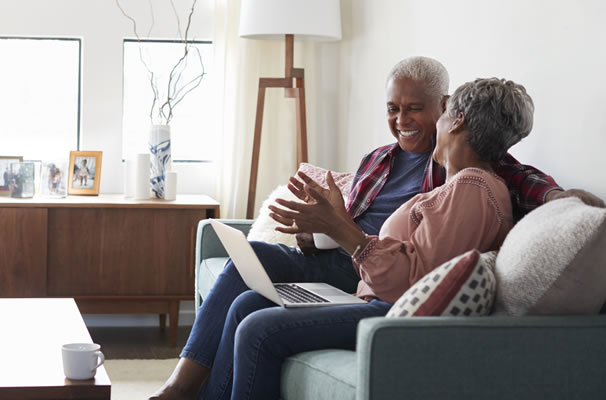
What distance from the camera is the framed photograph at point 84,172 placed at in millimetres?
3809

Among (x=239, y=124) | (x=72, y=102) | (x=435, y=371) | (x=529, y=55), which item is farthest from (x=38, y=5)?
(x=435, y=371)

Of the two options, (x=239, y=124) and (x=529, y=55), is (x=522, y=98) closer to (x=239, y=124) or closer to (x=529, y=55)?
(x=529, y=55)

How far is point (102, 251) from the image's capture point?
138 inches

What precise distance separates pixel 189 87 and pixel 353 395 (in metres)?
2.83

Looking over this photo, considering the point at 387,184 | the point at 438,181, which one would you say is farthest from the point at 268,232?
the point at 438,181

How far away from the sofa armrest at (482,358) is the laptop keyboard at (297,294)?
60 centimetres

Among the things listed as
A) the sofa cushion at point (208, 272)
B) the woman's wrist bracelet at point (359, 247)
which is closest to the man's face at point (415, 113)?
the woman's wrist bracelet at point (359, 247)

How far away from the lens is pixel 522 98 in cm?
189

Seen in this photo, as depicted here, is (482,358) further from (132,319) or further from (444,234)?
(132,319)

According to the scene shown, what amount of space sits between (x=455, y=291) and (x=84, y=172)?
271 centimetres

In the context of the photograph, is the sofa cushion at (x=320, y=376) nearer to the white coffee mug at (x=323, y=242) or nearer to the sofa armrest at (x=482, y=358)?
the sofa armrest at (x=482, y=358)

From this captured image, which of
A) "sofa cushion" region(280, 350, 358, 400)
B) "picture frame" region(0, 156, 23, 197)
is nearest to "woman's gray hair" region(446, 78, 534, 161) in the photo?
"sofa cushion" region(280, 350, 358, 400)

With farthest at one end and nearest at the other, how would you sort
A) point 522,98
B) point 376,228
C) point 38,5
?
1. point 38,5
2. point 376,228
3. point 522,98

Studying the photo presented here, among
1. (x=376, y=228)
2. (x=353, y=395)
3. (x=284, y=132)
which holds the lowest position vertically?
(x=353, y=395)
